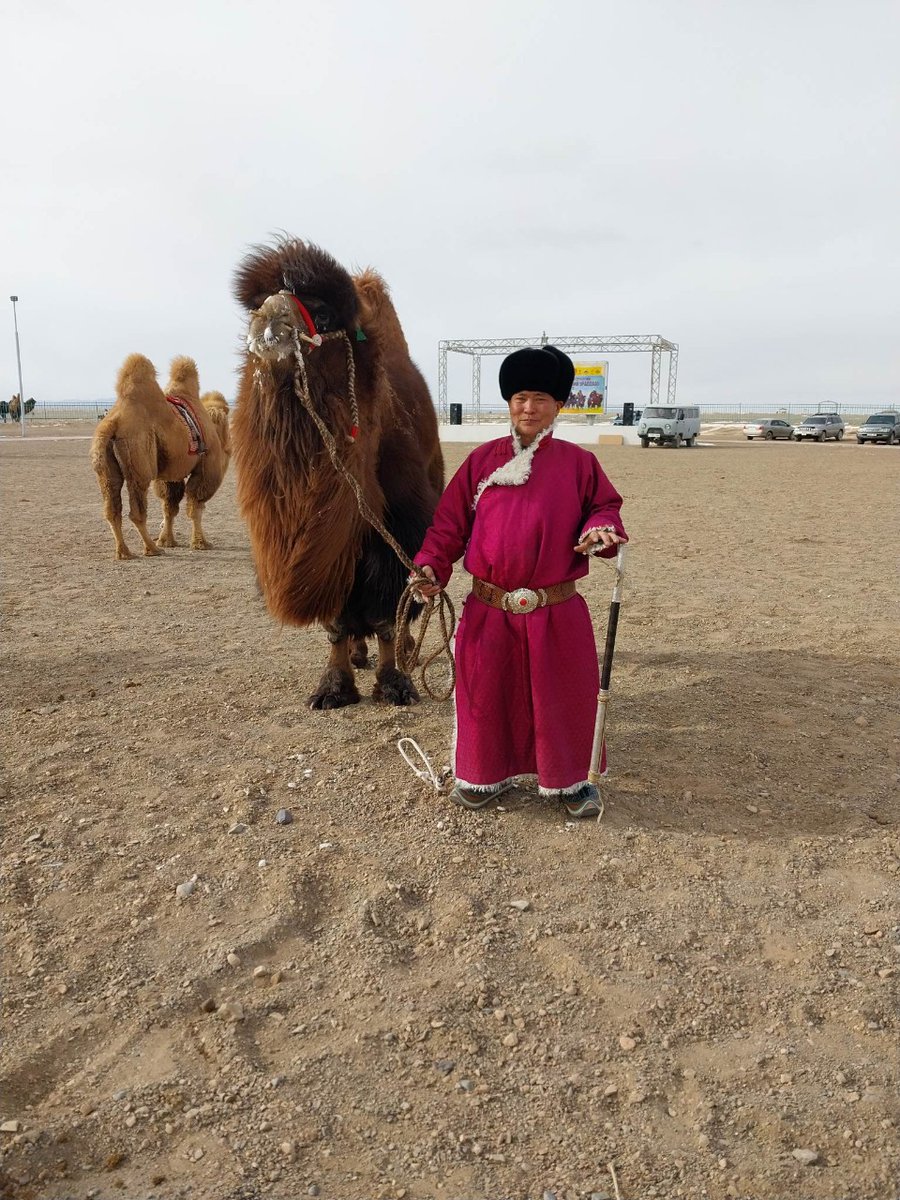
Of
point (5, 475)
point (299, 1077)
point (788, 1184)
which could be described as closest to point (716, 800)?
point (788, 1184)

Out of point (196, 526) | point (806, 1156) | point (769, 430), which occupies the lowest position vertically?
point (806, 1156)

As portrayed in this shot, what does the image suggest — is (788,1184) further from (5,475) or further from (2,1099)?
(5,475)

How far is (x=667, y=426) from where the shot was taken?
35.5m

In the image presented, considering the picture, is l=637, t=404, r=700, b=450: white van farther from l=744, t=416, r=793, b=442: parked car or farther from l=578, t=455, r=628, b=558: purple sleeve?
l=578, t=455, r=628, b=558: purple sleeve

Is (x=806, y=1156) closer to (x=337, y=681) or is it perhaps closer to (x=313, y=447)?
(x=313, y=447)

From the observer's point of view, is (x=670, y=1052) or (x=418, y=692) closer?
(x=670, y=1052)

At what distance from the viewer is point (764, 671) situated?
5402 millimetres

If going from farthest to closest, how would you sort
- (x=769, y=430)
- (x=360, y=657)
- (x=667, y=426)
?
(x=769, y=430), (x=667, y=426), (x=360, y=657)

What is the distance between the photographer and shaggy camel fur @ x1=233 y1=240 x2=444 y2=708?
385 centimetres

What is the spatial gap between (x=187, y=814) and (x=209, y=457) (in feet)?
24.4

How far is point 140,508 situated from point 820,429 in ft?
127

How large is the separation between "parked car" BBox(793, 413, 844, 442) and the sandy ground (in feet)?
129

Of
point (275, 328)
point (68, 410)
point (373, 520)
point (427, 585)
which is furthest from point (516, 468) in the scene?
point (68, 410)

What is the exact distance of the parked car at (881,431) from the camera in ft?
122
